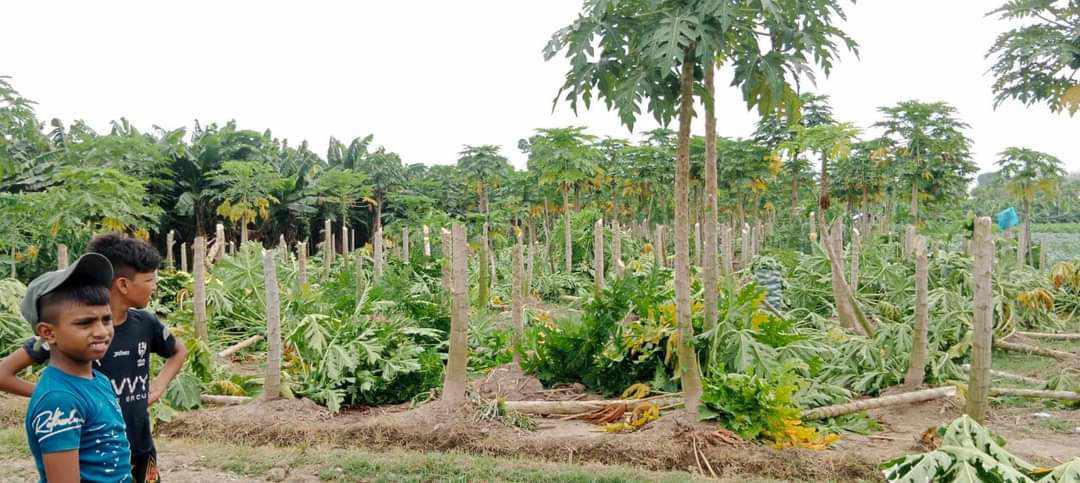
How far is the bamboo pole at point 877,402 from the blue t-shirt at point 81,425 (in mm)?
5576

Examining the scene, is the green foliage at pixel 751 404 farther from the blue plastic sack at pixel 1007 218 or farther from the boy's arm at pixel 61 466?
the blue plastic sack at pixel 1007 218

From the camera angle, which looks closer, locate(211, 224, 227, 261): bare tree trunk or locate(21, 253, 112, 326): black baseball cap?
locate(21, 253, 112, 326): black baseball cap

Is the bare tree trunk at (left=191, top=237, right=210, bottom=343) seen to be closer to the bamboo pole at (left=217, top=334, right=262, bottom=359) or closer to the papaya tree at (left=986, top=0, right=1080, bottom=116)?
the bamboo pole at (left=217, top=334, right=262, bottom=359)

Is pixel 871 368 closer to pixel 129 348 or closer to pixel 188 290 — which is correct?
pixel 129 348

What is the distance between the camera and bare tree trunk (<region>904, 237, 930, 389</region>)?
7.18 meters

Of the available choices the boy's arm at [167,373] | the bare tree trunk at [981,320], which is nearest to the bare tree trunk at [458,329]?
the boy's arm at [167,373]

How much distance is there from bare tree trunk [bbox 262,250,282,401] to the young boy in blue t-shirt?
4.88 m

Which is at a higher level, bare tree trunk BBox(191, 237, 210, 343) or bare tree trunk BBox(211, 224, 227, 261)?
bare tree trunk BBox(211, 224, 227, 261)

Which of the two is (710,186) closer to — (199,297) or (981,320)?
(981,320)

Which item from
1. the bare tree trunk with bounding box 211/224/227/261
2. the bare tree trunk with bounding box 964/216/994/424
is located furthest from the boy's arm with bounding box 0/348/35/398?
the bare tree trunk with bounding box 211/224/227/261

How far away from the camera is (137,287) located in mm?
3109

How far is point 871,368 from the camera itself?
26.5ft

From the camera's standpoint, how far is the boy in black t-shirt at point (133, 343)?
307 cm

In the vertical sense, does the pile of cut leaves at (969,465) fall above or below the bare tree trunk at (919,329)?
below
